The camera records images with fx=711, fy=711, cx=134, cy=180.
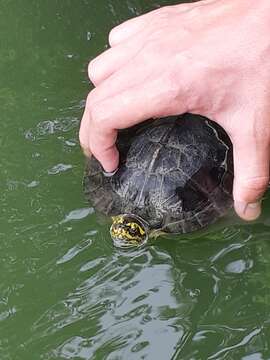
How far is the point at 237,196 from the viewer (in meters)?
1.93

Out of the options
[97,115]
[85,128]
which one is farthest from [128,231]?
[97,115]

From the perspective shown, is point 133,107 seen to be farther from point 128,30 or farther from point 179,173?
point 179,173

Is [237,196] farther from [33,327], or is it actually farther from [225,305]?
[33,327]

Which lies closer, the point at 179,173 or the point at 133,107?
the point at 133,107

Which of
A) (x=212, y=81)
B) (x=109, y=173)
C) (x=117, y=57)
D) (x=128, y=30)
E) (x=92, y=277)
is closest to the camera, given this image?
(x=212, y=81)

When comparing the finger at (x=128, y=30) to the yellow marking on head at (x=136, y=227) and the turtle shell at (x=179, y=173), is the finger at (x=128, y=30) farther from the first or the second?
the yellow marking on head at (x=136, y=227)

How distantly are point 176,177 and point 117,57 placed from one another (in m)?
0.49

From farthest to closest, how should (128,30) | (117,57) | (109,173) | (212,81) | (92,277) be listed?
1. (109,173)
2. (92,277)
3. (128,30)
4. (117,57)
5. (212,81)

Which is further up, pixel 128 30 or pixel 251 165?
pixel 128 30

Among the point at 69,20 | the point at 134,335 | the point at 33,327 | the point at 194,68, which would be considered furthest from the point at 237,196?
the point at 69,20

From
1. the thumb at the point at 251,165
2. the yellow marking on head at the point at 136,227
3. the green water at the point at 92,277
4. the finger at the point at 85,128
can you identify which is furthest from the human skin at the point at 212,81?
the yellow marking on head at the point at 136,227

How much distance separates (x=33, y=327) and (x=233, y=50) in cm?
99

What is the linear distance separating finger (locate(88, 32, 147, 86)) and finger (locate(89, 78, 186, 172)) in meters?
0.14

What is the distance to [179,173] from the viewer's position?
7.59 ft
